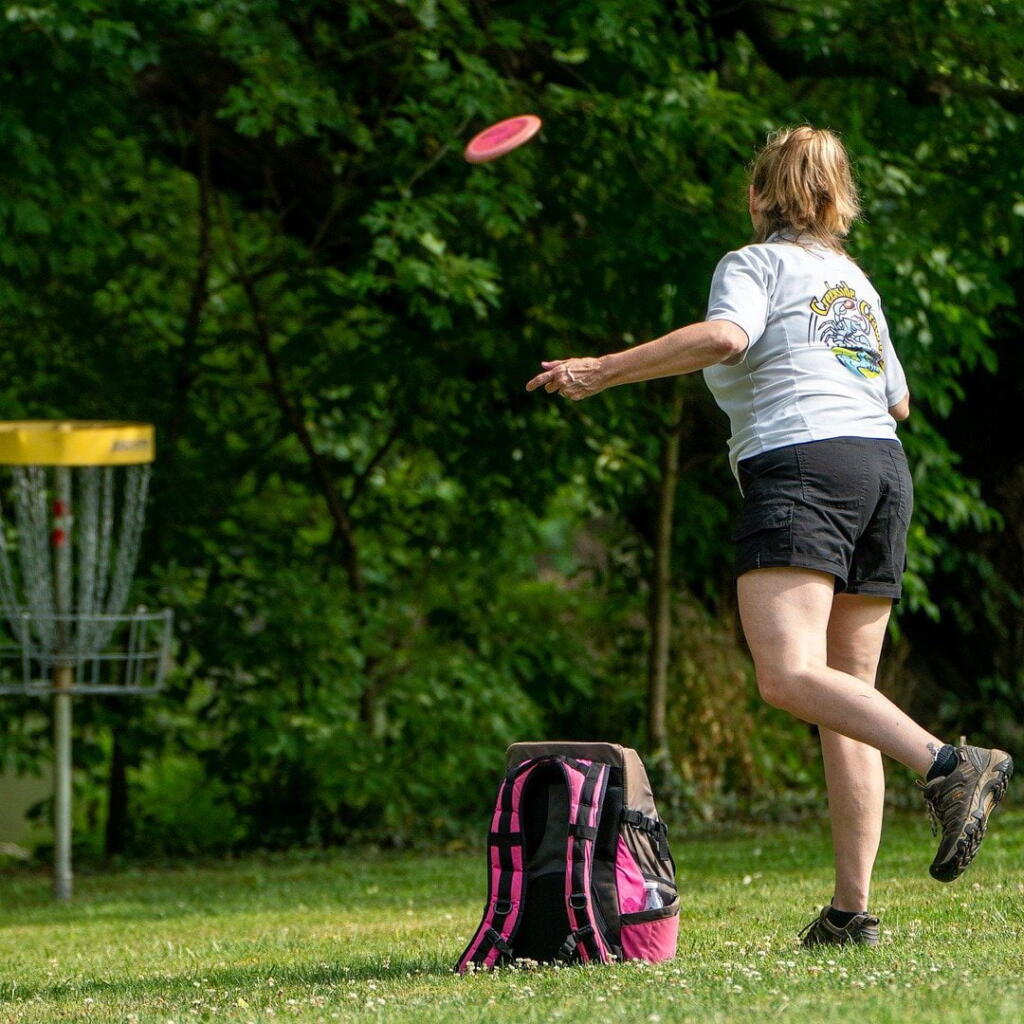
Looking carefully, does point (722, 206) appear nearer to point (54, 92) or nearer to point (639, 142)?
point (639, 142)

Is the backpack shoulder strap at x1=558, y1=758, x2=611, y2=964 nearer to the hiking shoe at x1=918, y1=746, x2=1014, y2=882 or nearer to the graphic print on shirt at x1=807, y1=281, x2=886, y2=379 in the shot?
the hiking shoe at x1=918, y1=746, x2=1014, y2=882

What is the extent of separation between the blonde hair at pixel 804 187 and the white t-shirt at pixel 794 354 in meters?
0.08

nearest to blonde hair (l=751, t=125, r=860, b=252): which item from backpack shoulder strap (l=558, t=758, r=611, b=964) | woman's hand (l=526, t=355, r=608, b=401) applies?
woman's hand (l=526, t=355, r=608, b=401)

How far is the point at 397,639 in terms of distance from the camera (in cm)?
1074

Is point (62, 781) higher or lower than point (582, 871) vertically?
lower

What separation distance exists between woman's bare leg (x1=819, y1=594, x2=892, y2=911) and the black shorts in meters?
0.15

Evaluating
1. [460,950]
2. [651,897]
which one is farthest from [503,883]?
[460,950]

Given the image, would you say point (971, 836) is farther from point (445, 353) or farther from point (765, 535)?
point (445, 353)

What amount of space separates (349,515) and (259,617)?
983mm

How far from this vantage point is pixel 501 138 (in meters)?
7.71

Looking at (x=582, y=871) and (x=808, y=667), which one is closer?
(x=808, y=667)

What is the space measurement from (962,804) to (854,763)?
0.56 metres

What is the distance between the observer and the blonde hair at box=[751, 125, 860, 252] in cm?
401

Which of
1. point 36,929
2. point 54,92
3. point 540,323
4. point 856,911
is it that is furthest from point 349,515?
point 856,911
